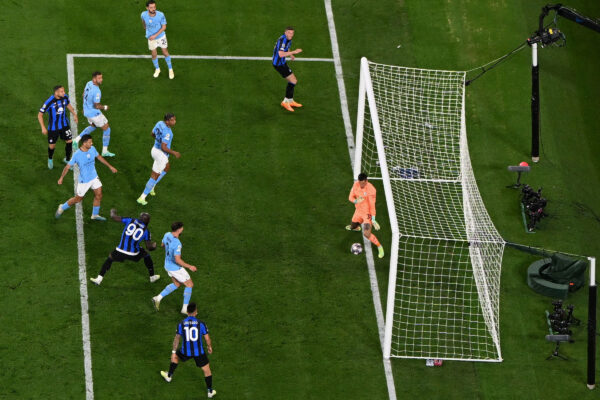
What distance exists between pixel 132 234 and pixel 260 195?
4.04 metres

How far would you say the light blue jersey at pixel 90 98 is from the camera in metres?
27.0

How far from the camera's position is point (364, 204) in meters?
26.0

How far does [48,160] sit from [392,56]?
8.97 metres

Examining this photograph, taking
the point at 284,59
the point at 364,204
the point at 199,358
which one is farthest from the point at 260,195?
the point at 199,358

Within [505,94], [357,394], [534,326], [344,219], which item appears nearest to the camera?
[357,394]

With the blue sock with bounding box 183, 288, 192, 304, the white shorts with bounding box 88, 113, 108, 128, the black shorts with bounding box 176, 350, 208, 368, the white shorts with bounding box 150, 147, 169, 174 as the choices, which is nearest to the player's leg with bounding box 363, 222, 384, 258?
the blue sock with bounding box 183, 288, 192, 304

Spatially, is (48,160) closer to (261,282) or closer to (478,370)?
(261,282)

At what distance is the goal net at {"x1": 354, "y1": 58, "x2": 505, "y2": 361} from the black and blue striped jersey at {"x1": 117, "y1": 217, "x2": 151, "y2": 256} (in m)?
4.72

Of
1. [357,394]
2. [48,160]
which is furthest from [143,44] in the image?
[357,394]

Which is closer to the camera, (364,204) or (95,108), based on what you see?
(364,204)

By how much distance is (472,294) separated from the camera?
2592 centimetres

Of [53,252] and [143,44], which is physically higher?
[143,44]

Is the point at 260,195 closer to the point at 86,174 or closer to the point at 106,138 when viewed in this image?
the point at 106,138

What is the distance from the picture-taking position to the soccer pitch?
2416 centimetres
